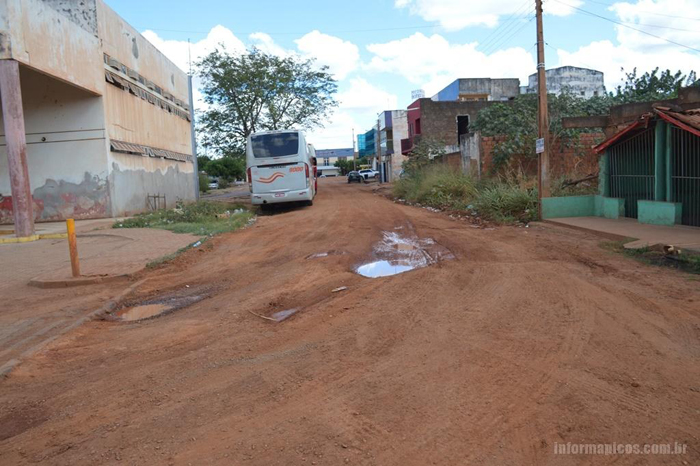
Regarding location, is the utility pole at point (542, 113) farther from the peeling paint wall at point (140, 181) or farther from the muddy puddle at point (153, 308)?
the peeling paint wall at point (140, 181)

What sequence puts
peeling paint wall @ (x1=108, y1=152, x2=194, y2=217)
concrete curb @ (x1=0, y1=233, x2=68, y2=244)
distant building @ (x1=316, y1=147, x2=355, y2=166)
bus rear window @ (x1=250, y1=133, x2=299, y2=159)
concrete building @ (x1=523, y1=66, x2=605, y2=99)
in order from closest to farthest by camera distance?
1. concrete curb @ (x1=0, y1=233, x2=68, y2=244)
2. peeling paint wall @ (x1=108, y1=152, x2=194, y2=217)
3. bus rear window @ (x1=250, y1=133, x2=299, y2=159)
4. concrete building @ (x1=523, y1=66, x2=605, y2=99)
5. distant building @ (x1=316, y1=147, x2=355, y2=166)

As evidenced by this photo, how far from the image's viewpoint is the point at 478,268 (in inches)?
319

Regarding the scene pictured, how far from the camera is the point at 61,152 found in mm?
18312

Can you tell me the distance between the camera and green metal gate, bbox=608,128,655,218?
40.7 ft

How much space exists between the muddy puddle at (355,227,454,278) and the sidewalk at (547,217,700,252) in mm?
3385

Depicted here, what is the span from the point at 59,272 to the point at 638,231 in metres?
10.9

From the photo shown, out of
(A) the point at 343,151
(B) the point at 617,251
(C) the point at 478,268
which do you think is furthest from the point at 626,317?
(A) the point at 343,151

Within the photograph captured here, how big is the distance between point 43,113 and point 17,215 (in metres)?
6.07

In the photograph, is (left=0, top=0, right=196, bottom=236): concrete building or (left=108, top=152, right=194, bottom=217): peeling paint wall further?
(left=108, top=152, right=194, bottom=217): peeling paint wall

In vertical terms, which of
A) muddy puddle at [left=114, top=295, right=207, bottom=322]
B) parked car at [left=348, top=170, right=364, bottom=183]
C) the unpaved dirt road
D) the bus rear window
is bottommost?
the unpaved dirt road

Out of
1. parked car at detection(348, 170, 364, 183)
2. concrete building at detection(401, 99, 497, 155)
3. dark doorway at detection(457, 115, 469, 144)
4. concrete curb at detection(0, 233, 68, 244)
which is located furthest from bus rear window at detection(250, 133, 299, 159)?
parked car at detection(348, 170, 364, 183)

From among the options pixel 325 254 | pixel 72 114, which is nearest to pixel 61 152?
pixel 72 114

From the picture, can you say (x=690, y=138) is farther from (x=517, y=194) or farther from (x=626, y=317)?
(x=626, y=317)

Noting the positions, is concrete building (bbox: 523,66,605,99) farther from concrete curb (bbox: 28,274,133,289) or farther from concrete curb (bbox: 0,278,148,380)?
concrete curb (bbox: 0,278,148,380)
